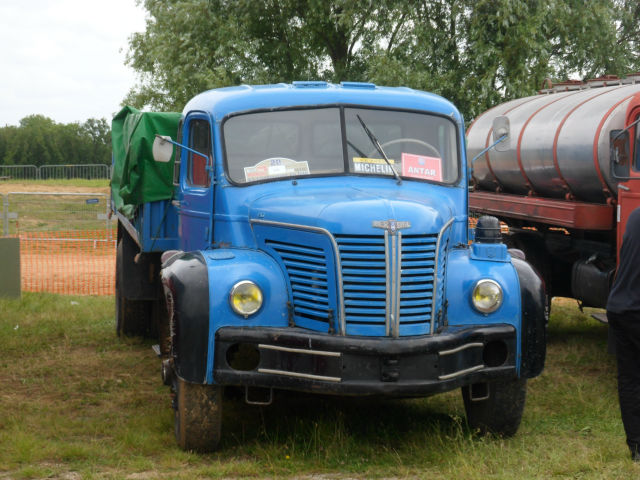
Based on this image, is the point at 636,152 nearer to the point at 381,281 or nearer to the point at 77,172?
the point at 381,281

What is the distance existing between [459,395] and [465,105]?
1426 centimetres

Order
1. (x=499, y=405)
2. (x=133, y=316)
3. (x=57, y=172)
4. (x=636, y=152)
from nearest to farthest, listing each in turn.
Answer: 1. (x=499, y=405)
2. (x=636, y=152)
3. (x=133, y=316)
4. (x=57, y=172)

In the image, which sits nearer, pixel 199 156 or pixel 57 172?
pixel 199 156

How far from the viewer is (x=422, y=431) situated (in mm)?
6609

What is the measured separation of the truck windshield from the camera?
6.65 m

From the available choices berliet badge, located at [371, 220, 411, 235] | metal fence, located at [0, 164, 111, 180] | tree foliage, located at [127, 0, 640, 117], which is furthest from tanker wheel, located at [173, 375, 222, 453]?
metal fence, located at [0, 164, 111, 180]

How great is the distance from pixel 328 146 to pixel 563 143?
404 cm

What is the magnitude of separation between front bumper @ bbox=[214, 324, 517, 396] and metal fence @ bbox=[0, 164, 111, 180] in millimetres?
37302

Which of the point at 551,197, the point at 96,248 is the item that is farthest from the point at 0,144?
the point at 551,197

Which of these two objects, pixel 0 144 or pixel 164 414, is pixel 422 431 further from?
pixel 0 144

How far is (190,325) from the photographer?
5719 mm

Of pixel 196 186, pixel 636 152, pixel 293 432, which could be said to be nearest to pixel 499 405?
pixel 293 432

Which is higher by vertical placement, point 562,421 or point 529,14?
point 529,14

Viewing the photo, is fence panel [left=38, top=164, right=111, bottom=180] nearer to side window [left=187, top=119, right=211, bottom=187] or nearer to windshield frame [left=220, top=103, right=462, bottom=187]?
side window [left=187, top=119, right=211, bottom=187]
